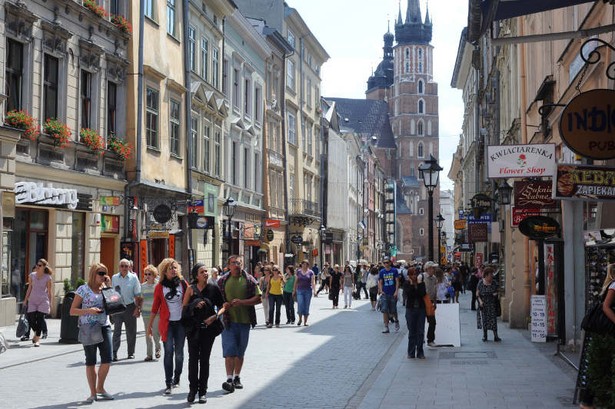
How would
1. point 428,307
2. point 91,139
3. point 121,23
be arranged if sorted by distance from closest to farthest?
point 428,307
point 91,139
point 121,23

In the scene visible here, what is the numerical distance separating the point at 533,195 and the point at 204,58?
66.7ft

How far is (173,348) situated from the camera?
1256cm

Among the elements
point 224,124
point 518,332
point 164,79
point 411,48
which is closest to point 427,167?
point 518,332

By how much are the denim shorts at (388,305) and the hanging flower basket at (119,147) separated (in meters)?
8.68

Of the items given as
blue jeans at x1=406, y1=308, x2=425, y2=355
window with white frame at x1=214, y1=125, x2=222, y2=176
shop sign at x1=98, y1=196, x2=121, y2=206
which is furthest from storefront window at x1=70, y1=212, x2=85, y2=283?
window with white frame at x1=214, y1=125, x2=222, y2=176

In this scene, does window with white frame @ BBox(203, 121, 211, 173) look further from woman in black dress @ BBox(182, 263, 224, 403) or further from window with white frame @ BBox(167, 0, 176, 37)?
woman in black dress @ BBox(182, 263, 224, 403)

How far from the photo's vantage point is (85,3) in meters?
25.5

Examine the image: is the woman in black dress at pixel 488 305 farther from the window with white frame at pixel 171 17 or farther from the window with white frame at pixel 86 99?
the window with white frame at pixel 171 17

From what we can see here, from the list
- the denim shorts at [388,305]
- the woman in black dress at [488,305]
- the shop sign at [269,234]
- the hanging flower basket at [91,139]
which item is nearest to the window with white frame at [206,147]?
the shop sign at [269,234]

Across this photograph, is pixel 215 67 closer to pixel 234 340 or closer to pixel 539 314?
pixel 539 314

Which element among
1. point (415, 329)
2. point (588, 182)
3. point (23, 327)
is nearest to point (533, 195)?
point (415, 329)

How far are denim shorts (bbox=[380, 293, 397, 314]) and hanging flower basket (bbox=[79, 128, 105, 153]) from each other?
332 inches

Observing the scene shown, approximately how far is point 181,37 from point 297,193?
24.3m

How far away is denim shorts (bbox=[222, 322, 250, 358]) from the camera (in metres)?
12.6
